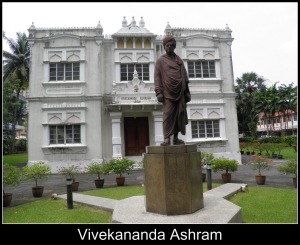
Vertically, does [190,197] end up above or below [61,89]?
below

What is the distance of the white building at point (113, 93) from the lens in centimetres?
1711

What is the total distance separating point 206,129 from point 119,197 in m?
10.9

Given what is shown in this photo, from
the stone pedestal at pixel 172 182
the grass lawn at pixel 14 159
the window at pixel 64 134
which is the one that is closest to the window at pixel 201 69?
the window at pixel 64 134

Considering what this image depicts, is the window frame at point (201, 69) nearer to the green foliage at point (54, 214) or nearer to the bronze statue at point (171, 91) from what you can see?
the bronze statue at point (171, 91)

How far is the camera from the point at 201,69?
18.8 m

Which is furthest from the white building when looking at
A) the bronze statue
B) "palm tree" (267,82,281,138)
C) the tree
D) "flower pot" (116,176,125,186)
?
"palm tree" (267,82,281,138)

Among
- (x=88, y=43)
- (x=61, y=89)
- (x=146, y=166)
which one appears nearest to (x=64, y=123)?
(x=61, y=89)

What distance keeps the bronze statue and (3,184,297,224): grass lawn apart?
107 inches

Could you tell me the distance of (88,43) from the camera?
59.0 feet

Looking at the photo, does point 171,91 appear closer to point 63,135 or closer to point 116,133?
point 116,133

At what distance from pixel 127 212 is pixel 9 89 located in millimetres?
21046

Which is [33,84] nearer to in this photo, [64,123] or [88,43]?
[64,123]

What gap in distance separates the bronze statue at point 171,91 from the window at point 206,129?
40.9ft

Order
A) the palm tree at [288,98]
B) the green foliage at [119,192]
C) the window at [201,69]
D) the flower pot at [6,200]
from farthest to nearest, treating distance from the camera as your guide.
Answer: the palm tree at [288,98] → the window at [201,69] → the green foliage at [119,192] → the flower pot at [6,200]
